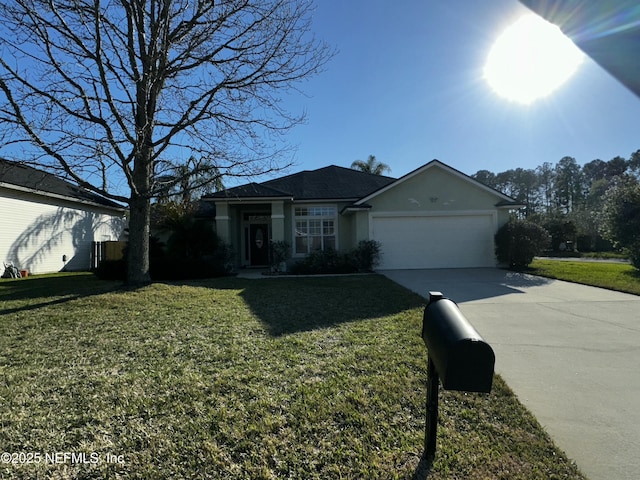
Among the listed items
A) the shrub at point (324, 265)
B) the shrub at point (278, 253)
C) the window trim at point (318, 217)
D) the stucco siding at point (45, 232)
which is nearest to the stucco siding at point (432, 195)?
the window trim at point (318, 217)

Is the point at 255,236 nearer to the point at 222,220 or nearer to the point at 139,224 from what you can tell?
the point at 222,220

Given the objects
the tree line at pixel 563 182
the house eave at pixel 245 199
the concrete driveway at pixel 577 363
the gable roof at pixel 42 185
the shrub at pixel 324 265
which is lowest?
the concrete driveway at pixel 577 363

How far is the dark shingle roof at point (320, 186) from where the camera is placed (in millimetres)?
15789

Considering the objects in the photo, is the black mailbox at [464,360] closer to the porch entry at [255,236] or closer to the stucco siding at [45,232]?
the porch entry at [255,236]

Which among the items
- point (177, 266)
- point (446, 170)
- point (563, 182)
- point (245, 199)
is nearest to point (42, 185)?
point (177, 266)

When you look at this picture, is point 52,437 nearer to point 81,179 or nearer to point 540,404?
point 540,404

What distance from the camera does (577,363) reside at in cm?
419

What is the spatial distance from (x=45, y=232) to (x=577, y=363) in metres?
20.5

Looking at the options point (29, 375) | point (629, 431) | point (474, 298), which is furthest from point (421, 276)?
point (29, 375)

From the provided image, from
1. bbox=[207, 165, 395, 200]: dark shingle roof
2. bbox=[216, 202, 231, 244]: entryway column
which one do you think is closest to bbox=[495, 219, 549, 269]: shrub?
bbox=[207, 165, 395, 200]: dark shingle roof

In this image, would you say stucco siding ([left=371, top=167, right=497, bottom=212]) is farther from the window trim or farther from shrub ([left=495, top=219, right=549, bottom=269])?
the window trim

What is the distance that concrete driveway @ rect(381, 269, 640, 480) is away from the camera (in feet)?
8.62

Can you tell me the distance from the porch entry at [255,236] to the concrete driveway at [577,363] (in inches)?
435

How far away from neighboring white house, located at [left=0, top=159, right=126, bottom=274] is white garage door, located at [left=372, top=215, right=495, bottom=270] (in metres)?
12.4
